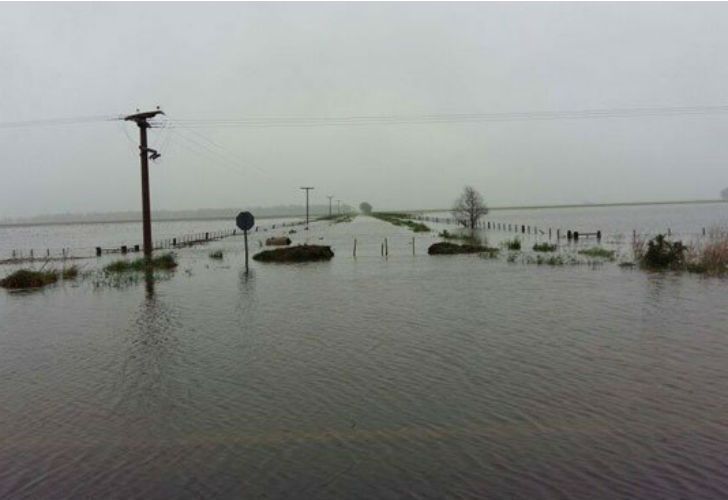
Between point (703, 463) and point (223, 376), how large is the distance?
25.1ft

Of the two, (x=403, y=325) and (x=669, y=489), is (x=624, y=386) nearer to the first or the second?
(x=669, y=489)

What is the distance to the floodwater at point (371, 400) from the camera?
6477mm

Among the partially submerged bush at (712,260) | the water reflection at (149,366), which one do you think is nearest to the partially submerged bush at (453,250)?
the partially submerged bush at (712,260)

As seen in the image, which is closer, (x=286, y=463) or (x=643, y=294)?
(x=286, y=463)

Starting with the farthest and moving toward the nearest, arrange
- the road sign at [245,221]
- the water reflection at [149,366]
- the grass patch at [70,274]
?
the road sign at [245,221] < the grass patch at [70,274] < the water reflection at [149,366]

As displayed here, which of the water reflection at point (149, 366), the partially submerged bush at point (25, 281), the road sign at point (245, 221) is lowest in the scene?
the water reflection at point (149, 366)

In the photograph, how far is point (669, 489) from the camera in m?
6.06

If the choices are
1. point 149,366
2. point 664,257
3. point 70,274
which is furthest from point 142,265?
point 664,257

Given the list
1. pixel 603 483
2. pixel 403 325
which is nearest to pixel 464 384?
pixel 603 483

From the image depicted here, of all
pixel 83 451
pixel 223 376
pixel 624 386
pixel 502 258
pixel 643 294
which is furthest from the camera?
pixel 502 258

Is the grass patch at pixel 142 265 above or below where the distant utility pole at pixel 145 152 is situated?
below

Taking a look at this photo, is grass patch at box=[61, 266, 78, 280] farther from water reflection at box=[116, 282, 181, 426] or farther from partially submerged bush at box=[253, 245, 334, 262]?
water reflection at box=[116, 282, 181, 426]

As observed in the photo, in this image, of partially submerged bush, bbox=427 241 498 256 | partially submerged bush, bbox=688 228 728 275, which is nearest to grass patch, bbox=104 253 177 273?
partially submerged bush, bbox=427 241 498 256

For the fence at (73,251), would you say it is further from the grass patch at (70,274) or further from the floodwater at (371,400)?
the floodwater at (371,400)
